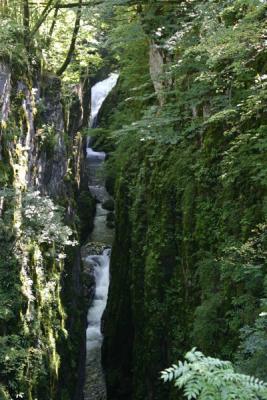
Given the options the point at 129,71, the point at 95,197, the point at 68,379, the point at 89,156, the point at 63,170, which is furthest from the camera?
the point at 89,156

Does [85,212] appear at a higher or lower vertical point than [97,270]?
higher

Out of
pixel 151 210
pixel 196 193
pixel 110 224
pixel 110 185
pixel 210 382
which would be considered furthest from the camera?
pixel 110 185

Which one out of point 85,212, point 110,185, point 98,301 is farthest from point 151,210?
point 110,185

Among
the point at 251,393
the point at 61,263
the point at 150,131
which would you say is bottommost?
the point at 61,263

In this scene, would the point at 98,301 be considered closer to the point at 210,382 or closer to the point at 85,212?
the point at 85,212

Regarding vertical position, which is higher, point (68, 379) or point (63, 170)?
point (63, 170)

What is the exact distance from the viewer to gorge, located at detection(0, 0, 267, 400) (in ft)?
19.6

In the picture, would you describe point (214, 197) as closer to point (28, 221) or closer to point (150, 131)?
point (150, 131)

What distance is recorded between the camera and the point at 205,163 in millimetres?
8797

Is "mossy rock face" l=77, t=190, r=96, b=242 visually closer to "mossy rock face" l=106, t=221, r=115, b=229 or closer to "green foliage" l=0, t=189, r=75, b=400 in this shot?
"mossy rock face" l=106, t=221, r=115, b=229

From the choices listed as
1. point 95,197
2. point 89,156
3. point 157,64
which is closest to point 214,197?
point 157,64

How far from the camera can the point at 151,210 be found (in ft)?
38.5

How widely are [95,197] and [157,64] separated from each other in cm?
1471

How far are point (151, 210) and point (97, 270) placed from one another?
8016 mm
